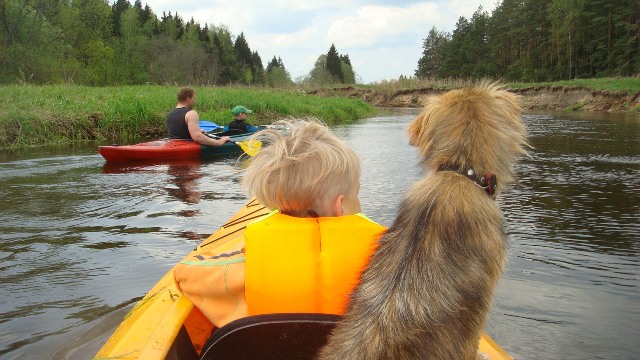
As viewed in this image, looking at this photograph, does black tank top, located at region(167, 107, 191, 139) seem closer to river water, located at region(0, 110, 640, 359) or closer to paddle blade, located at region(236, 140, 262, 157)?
river water, located at region(0, 110, 640, 359)

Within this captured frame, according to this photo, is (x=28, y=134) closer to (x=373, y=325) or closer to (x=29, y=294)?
(x=29, y=294)

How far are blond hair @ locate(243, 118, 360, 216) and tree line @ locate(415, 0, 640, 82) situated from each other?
48.7 meters

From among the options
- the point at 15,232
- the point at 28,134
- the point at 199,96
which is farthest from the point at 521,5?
the point at 15,232

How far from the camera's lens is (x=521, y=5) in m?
60.2

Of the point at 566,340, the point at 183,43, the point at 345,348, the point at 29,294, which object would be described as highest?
the point at 183,43

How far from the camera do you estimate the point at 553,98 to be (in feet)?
133

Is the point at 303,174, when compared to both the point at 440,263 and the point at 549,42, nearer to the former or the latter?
the point at 440,263

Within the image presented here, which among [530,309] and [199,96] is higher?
[199,96]

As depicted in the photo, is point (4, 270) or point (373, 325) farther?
point (4, 270)

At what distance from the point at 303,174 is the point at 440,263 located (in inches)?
22.7

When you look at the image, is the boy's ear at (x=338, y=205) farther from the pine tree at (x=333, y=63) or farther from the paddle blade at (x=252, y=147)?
the pine tree at (x=333, y=63)

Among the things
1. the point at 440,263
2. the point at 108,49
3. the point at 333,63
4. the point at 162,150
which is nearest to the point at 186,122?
the point at 162,150

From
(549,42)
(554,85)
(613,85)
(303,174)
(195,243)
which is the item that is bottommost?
(195,243)

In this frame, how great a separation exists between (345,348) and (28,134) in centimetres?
1358
